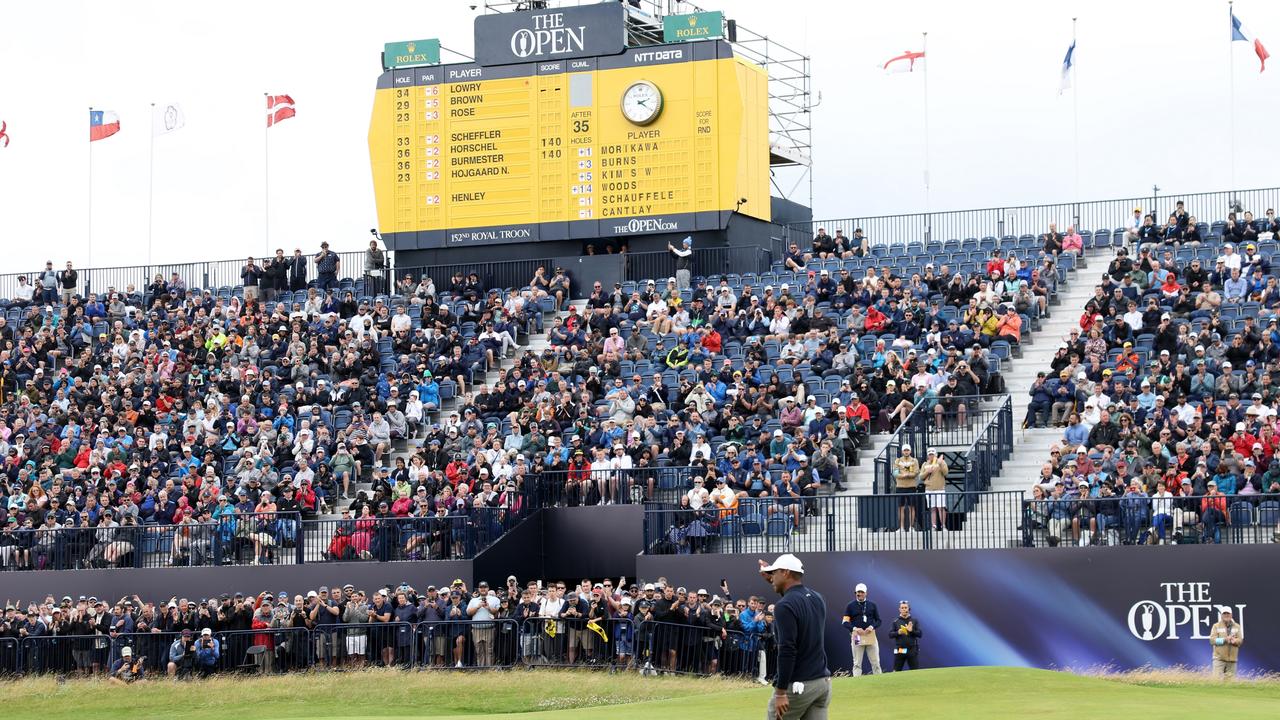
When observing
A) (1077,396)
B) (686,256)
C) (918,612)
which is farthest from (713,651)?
(686,256)

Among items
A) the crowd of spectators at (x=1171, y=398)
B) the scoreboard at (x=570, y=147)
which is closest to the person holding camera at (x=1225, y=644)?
the crowd of spectators at (x=1171, y=398)

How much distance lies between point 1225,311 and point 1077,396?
12.8ft

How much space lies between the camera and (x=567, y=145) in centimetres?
4162

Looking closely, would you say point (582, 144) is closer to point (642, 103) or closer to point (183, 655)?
point (642, 103)

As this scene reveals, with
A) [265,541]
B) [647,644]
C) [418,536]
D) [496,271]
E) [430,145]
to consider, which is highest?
[430,145]

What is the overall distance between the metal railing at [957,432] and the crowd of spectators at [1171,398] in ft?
3.26

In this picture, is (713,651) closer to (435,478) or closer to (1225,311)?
(435,478)

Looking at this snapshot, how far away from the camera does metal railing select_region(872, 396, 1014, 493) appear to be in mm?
30359

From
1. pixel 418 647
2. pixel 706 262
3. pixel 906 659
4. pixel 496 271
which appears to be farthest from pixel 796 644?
pixel 496 271

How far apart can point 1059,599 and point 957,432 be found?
4034 millimetres

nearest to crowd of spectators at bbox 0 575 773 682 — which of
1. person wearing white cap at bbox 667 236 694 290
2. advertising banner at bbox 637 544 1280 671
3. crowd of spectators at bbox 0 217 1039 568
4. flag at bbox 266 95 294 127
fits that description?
advertising banner at bbox 637 544 1280 671

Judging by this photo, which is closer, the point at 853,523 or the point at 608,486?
the point at 853,523

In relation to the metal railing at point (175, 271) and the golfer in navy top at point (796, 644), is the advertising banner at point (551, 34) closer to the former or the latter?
the metal railing at point (175, 271)

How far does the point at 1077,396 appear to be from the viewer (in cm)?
3147
